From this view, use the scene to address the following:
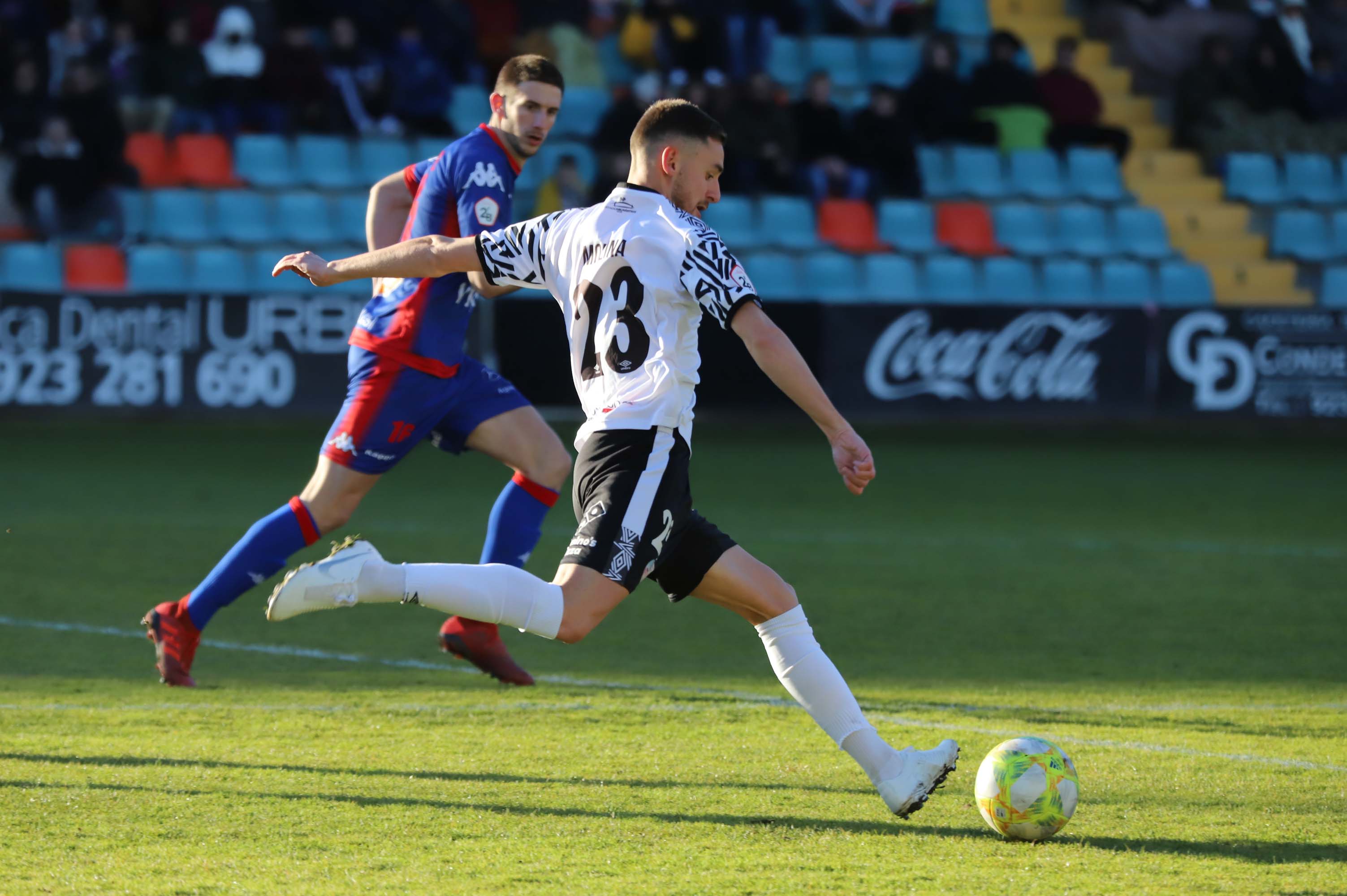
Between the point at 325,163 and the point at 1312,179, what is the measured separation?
11.3m

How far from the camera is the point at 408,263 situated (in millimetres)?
4133

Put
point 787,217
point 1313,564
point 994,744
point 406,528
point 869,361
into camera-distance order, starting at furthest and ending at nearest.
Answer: point 787,217 < point 869,361 < point 406,528 < point 1313,564 < point 994,744

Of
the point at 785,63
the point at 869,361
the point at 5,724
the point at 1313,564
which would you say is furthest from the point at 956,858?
the point at 785,63

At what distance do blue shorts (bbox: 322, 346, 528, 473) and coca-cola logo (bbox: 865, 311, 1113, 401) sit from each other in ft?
32.0

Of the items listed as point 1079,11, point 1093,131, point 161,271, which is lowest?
point 161,271

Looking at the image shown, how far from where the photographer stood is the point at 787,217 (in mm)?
17359

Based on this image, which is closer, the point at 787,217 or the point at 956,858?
the point at 956,858

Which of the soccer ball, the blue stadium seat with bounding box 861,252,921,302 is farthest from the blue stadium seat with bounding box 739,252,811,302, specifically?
the soccer ball

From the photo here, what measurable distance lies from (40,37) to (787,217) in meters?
7.57

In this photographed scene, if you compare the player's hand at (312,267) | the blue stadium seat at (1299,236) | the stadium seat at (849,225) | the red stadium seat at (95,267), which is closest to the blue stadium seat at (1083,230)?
the blue stadium seat at (1299,236)

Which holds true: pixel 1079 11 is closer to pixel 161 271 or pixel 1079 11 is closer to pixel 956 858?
pixel 161 271

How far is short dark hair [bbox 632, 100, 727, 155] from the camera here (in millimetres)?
4031

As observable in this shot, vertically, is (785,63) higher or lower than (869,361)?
higher

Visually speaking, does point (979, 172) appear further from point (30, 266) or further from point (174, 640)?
point (174, 640)
